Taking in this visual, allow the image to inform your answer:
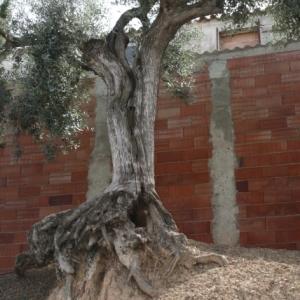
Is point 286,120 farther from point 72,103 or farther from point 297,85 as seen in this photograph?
point 72,103

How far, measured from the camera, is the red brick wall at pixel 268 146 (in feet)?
24.3

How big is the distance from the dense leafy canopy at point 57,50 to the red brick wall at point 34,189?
34.9 inches

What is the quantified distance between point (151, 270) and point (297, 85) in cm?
420

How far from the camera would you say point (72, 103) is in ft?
24.4

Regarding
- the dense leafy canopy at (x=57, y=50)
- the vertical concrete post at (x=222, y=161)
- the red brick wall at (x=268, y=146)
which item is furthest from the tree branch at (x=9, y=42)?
the red brick wall at (x=268, y=146)

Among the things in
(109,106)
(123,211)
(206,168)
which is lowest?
(123,211)

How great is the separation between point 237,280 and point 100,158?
4.22m

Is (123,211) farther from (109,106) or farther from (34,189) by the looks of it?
(34,189)

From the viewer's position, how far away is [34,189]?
880 cm

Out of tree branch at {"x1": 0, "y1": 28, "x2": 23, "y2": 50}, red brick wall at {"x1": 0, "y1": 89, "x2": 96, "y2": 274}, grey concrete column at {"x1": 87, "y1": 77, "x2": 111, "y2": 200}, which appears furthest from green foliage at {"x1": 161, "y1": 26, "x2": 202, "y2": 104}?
tree branch at {"x1": 0, "y1": 28, "x2": 23, "y2": 50}

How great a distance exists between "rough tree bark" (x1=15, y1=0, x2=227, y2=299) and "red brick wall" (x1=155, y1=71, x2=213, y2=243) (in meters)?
1.98

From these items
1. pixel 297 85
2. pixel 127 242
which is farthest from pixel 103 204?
pixel 297 85

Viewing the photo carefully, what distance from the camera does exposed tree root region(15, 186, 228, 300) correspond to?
5340 millimetres

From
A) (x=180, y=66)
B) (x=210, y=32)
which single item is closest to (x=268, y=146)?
(x=180, y=66)
